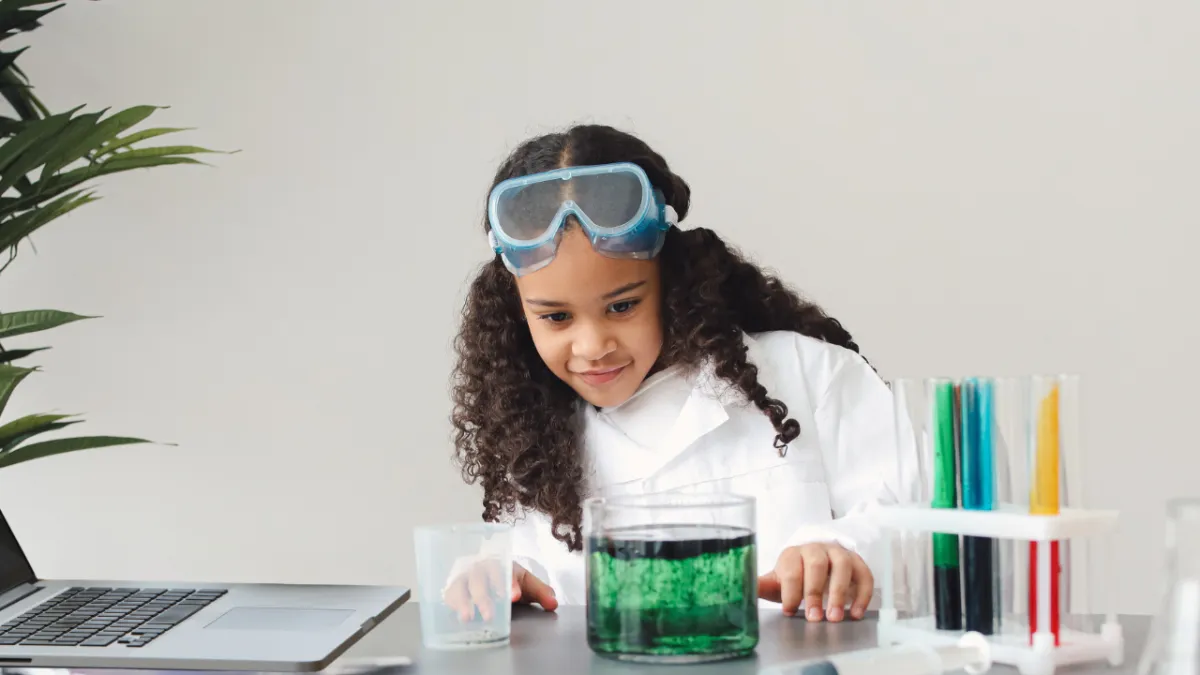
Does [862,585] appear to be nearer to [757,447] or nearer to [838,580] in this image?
[838,580]

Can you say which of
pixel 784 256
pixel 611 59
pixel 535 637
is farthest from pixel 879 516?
pixel 611 59

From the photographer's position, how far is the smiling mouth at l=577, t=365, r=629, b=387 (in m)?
1.37

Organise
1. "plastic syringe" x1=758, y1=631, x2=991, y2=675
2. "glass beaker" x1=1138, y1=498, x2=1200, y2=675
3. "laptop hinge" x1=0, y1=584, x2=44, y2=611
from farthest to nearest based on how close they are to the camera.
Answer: "laptop hinge" x1=0, y1=584, x2=44, y2=611 < "plastic syringe" x1=758, y1=631, x2=991, y2=675 < "glass beaker" x1=1138, y1=498, x2=1200, y2=675

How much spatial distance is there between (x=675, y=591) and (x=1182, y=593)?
0.29 meters

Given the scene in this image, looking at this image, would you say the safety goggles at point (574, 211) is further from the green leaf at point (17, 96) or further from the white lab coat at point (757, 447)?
the green leaf at point (17, 96)

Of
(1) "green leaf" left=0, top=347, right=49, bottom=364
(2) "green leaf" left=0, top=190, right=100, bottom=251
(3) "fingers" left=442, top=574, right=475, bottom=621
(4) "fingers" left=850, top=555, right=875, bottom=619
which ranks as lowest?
(4) "fingers" left=850, top=555, right=875, bottom=619

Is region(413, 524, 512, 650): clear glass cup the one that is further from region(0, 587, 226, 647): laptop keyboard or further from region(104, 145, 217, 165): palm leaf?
region(104, 145, 217, 165): palm leaf

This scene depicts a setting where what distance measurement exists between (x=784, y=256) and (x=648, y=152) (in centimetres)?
83

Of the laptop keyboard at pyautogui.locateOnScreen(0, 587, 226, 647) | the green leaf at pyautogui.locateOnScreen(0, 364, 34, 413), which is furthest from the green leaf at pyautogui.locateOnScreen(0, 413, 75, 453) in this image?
the laptop keyboard at pyautogui.locateOnScreen(0, 587, 226, 647)

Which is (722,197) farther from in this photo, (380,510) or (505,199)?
(505,199)

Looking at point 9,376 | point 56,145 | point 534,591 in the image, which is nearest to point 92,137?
point 56,145

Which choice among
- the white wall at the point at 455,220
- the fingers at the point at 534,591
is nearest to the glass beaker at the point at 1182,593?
the fingers at the point at 534,591

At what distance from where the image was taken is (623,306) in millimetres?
1367

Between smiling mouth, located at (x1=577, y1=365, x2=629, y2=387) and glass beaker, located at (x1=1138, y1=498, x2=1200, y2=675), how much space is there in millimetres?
833
